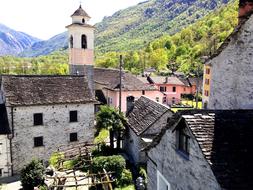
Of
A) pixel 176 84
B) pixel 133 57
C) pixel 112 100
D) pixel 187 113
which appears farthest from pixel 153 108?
pixel 133 57

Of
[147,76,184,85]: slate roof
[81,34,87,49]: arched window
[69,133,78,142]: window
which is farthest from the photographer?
[147,76,184,85]: slate roof

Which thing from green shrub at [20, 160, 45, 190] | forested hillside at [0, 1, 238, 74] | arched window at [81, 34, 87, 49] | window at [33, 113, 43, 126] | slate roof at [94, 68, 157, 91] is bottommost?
green shrub at [20, 160, 45, 190]

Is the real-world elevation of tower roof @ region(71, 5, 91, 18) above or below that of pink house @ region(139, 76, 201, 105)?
above

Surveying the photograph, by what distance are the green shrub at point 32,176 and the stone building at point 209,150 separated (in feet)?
46.8

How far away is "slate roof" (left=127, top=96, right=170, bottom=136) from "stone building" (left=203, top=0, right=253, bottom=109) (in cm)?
898

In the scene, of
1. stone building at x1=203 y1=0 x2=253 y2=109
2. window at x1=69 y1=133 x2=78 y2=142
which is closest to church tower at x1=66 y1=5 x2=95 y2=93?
window at x1=69 y1=133 x2=78 y2=142

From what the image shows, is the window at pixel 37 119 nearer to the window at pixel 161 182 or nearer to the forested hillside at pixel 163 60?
the window at pixel 161 182

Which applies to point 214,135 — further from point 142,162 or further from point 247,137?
point 142,162

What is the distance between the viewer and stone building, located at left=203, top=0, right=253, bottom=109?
1051 cm

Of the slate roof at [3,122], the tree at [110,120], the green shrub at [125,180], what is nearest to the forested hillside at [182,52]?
the tree at [110,120]

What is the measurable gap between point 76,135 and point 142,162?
9.01 metres

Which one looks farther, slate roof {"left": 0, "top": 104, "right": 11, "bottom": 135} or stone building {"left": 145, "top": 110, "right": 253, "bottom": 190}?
slate roof {"left": 0, "top": 104, "right": 11, "bottom": 135}

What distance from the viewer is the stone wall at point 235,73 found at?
10508mm

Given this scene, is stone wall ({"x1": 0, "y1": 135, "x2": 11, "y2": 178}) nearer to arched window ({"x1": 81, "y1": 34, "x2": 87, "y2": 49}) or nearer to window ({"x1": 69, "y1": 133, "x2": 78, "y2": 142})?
window ({"x1": 69, "y1": 133, "x2": 78, "y2": 142})
